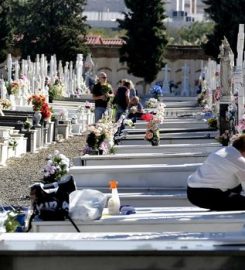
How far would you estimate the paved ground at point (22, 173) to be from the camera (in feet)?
50.8

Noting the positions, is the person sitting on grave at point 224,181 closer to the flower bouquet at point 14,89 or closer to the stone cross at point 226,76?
the stone cross at point 226,76

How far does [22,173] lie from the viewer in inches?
741

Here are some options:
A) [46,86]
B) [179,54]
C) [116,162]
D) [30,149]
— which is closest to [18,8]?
[179,54]

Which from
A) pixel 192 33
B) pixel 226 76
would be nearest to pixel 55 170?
pixel 226 76

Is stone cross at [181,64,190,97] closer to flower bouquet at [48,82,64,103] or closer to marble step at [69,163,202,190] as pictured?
flower bouquet at [48,82,64,103]

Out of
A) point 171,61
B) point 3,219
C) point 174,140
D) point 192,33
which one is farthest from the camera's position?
point 192,33

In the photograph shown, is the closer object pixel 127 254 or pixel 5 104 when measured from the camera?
pixel 127 254

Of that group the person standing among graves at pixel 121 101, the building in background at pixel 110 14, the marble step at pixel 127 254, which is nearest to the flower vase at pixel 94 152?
the person standing among graves at pixel 121 101

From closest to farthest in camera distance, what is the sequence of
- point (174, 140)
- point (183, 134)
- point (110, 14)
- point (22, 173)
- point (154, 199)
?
point (154, 199), point (22, 173), point (174, 140), point (183, 134), point (110, 14)

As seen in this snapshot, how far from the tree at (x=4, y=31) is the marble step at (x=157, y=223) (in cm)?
5328

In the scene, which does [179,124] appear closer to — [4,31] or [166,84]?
[4,31]

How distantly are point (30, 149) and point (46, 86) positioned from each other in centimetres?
1901

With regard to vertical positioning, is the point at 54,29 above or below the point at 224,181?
above

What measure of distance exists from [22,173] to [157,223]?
9.88 m
